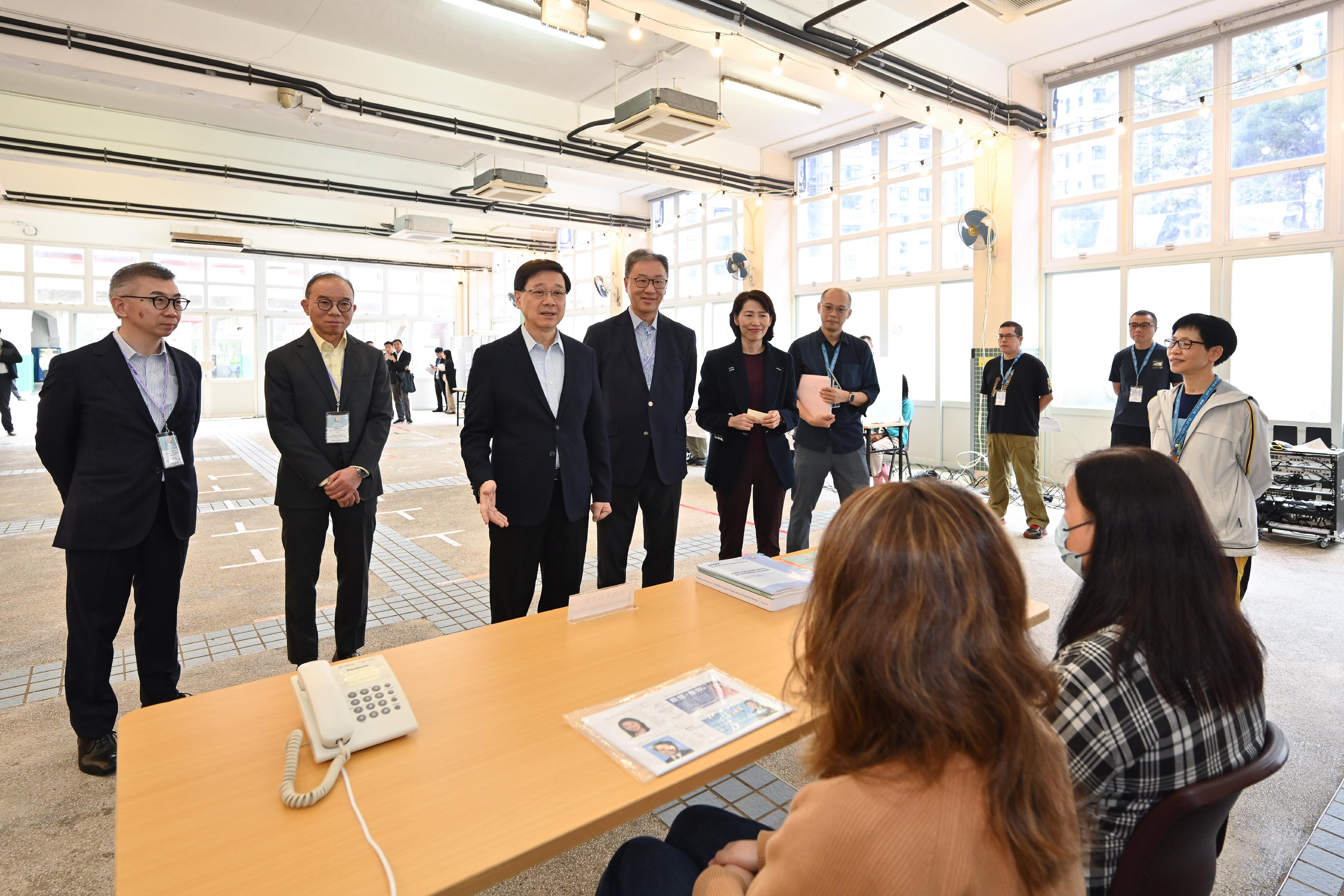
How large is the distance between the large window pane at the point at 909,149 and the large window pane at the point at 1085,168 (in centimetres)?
160

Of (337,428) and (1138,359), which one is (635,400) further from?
(1138,359)

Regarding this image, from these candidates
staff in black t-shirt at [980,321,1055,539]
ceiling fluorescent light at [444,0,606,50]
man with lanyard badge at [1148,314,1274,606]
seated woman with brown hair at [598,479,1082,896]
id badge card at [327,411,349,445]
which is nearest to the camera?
seated woman with brown hair at [598,479,1082,896]

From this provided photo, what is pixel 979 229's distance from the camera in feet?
26.4

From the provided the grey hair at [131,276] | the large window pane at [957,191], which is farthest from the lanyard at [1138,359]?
the grey hair at [131,276]

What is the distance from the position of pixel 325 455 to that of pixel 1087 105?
27.4ft

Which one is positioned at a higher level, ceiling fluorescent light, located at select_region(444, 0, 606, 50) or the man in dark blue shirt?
ceiling fluorescent light, located at select_region(444, 0, 606, 50)

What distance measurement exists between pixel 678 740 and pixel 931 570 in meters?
0.67

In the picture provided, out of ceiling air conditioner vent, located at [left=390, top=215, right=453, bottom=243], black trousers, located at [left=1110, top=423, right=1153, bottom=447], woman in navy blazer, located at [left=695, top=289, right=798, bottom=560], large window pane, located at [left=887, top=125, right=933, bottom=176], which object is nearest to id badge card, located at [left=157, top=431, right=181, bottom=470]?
woman in navy blazer, located at [left=695, top=289, right=798, bottom=560]

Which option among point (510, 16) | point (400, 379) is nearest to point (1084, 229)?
point (510, 16)

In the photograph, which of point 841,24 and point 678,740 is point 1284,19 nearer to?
point 841,24

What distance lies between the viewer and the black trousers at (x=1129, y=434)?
568 cm

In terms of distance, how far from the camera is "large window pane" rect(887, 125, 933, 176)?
9344mm

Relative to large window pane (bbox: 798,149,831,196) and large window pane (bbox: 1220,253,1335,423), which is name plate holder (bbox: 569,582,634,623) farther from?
large window pane (bbox: 798,149,831,196)

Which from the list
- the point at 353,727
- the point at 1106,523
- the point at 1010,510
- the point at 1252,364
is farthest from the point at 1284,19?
the point at 353,727
